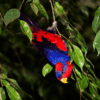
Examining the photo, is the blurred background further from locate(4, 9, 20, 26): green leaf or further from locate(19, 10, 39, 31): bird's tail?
locate(4, 9, 20, 26): green leaf

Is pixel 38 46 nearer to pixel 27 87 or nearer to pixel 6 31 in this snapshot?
pixel 6 31

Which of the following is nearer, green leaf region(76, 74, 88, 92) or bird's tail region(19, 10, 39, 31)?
green leaf region(76, 74, 88, 92)

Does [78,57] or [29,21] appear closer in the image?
[78,57]

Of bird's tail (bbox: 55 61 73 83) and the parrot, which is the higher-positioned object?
the parrot

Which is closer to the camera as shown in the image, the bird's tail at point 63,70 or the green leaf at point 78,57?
the green leaf at point 78,57

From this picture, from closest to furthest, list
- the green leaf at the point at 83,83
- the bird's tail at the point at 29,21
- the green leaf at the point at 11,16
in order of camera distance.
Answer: the green leaf at the point at 11,16
the green leaf at the point at 83,83
the bird's tail at the point at 29,21

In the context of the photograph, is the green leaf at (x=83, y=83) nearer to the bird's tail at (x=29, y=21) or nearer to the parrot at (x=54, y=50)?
the parrot at (x=54, y=50)

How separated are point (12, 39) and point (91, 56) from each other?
7.68 ft

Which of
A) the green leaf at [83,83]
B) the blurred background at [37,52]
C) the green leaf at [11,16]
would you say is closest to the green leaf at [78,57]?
the green leaf at [83,83]

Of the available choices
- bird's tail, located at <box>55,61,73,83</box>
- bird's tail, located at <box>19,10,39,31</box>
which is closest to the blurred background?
bird's tail, located at <box>19,10,39,31</box>

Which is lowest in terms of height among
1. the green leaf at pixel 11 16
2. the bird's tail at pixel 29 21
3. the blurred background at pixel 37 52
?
the blurred background at pixel 37 52

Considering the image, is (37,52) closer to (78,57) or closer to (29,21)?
(29,21)

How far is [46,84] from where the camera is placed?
191cm

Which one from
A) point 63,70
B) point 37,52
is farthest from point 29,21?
point 37,52
